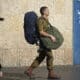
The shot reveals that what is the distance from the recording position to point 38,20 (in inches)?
423

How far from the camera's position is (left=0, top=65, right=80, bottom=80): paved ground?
35.7 ft

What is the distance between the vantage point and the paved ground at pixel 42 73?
10867mm

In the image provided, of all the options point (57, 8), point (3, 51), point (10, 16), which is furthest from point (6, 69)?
point (57, 8)

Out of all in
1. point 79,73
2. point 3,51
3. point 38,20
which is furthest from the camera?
point 3,51

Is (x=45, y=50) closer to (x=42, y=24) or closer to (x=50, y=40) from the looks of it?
(x=50, y=40)

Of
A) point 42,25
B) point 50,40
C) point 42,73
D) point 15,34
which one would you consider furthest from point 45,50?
point 15,34

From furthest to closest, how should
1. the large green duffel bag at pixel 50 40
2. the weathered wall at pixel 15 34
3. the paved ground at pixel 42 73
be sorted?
1. the weathered wall at pixel 15 34
2. the paved ground at pixel 42 73
3. the large green duffel bag at pixel 50 40

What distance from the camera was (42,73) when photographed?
1187cm

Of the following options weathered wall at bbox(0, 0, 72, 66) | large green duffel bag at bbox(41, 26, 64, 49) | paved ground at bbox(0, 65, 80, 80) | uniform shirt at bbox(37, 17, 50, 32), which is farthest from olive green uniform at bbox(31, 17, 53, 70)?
weathered wall at bbox(0, 0, 72, 66)

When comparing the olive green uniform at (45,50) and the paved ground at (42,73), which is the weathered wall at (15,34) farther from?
the olive green uniform at (45,50)

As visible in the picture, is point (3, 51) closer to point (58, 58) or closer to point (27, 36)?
point (58, 58)

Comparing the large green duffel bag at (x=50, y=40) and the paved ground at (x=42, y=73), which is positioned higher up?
the large green duffel bag at (x=50, y=40)

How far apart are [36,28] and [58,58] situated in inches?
118

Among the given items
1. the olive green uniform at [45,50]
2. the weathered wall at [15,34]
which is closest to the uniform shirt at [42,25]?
the olive green uniform at [45,50]
